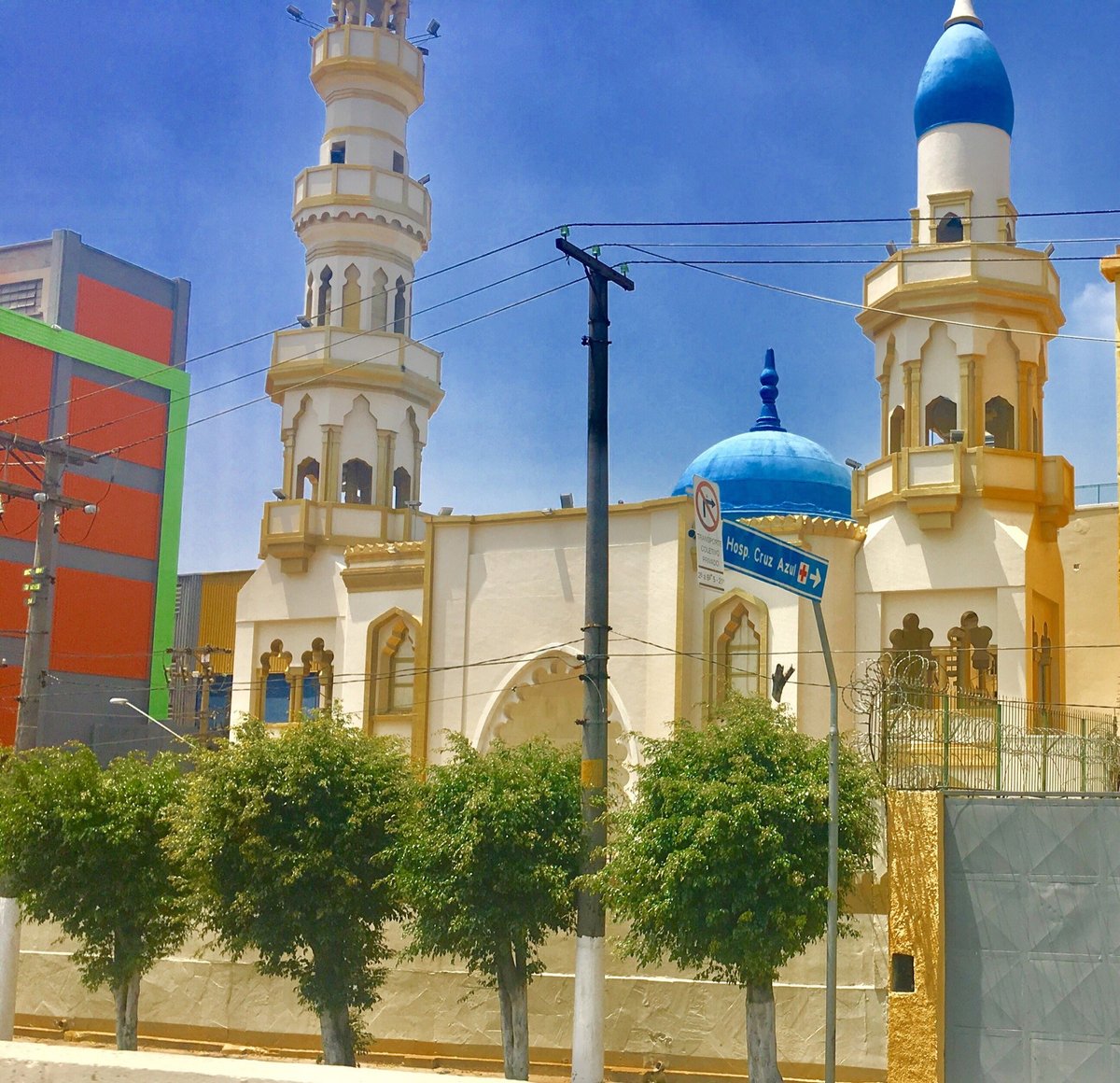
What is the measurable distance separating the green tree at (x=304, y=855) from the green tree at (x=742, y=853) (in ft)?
12.2

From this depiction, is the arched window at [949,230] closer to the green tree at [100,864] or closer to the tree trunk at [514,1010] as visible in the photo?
the tree trunk at [514,1010]

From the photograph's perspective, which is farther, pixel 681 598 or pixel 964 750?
pixel 681 598

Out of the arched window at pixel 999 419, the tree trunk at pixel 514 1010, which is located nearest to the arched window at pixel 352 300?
the arched window at pixel 999 419

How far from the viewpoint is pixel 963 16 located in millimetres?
34031

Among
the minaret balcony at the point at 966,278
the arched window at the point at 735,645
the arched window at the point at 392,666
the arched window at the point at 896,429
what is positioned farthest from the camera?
the arched window at the point at 392,666

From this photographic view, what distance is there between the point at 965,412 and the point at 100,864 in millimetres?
18104

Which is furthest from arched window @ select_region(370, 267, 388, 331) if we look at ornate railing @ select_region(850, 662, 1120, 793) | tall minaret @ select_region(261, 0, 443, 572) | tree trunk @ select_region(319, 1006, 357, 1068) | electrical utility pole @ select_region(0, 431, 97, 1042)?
ornate railing @ select_region(850, 662, 1120, 793)

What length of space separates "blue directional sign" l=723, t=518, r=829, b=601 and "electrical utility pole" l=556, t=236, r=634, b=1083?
196cm

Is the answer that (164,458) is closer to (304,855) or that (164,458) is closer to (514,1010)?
(304,855)

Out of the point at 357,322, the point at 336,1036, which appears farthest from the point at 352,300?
the point at 336,1036

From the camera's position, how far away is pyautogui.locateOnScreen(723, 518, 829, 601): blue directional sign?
17328 millimetres

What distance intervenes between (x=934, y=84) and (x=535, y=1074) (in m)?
21.5

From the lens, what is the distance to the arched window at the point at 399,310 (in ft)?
132

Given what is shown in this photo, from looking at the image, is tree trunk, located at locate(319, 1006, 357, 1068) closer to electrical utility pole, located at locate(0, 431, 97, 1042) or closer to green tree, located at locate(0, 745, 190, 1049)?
green tree, located at locate(0, 745, 190, 1049)
